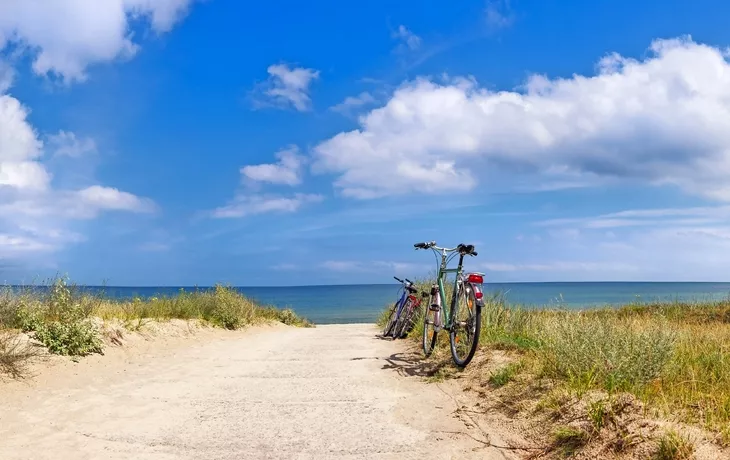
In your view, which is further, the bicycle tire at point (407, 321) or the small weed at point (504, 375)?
the bicycle tire at point (407, 321)

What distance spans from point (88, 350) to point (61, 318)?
32.9 inches

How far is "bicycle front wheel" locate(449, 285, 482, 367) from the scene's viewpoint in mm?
7003

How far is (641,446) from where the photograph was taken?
385 centimetres

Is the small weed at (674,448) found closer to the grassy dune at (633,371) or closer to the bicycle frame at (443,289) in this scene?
the grassy dune at (633,371)

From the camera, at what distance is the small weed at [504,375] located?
6219 millimetres

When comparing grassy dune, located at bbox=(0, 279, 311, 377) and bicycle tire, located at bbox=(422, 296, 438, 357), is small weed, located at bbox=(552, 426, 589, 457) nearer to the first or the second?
bicycle tire, located at bbox=(422, 296, 438, 357)

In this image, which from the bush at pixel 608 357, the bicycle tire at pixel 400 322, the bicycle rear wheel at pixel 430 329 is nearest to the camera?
the bush at pixel 608 357

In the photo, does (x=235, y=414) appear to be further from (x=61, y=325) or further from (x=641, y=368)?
(x=61, y=325)

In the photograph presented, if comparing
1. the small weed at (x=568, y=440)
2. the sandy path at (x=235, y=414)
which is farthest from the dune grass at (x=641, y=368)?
the sandy path at (x=235, y=414)

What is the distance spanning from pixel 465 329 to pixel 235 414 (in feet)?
10.8

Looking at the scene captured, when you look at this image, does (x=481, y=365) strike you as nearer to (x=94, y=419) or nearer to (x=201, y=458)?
(x=201, y=458)

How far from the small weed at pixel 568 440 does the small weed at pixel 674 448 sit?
0.61 meters

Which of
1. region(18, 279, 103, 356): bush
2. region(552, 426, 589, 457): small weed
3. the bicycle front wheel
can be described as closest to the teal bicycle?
the bicycle front wheel

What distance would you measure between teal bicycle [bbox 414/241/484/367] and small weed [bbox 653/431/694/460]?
319 cm
